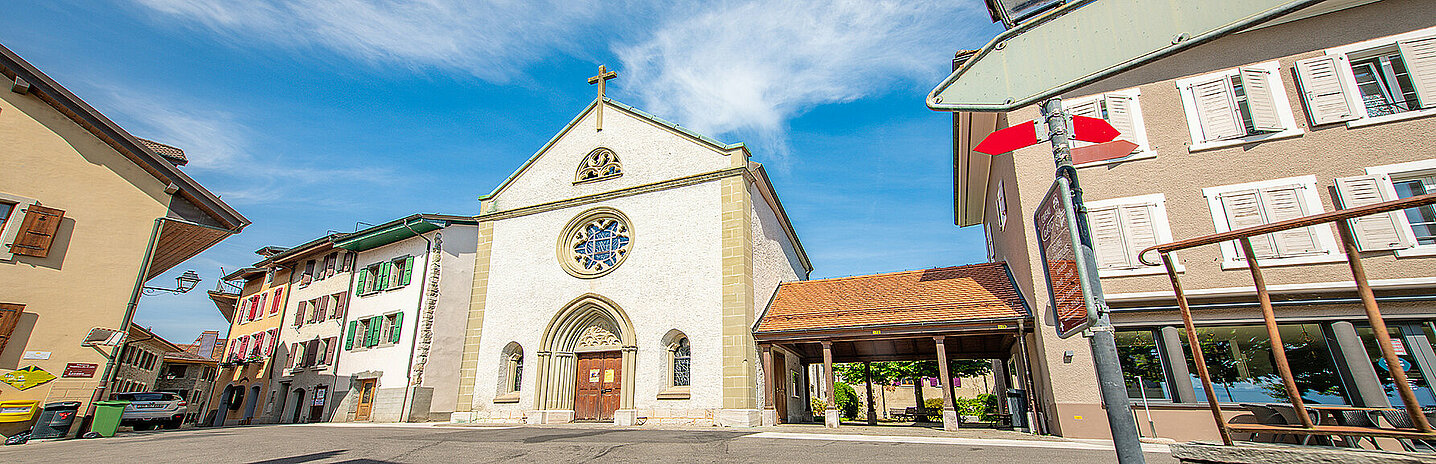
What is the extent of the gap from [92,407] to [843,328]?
1677 cm

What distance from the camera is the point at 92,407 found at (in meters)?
13.1

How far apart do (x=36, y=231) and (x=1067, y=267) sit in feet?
63.8

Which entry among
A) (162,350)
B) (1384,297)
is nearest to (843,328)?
(1384,297)

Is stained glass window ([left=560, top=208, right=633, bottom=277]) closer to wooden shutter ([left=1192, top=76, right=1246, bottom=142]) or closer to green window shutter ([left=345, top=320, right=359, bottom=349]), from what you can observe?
green window shutter ([left=345, top=320, right=359, bottom=349])

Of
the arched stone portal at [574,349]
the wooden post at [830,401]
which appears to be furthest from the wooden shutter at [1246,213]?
the arched stone portal at [574,349]

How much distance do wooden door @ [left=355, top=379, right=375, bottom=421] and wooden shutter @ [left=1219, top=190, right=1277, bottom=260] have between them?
78.4 feet

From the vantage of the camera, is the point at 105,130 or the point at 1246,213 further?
the point at 105,130

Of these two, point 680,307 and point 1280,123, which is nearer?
point 1280,123

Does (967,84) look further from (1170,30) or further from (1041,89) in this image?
(1170,30)

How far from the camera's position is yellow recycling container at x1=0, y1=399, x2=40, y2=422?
11.9 meters

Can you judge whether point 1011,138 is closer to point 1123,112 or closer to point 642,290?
point 1123,112

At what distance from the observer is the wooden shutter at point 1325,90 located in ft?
36.2

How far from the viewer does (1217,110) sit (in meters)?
11.7


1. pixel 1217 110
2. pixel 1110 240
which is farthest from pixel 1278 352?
pixel 1217 110
